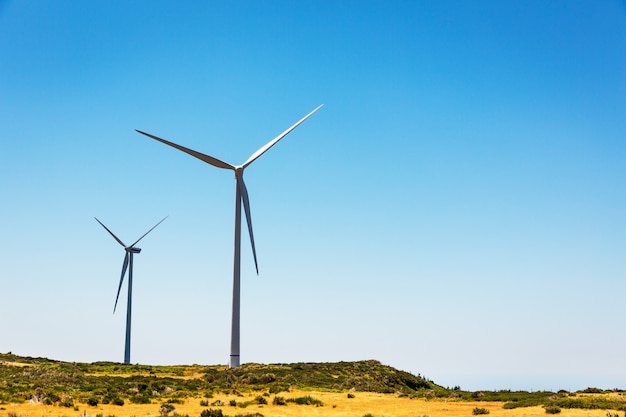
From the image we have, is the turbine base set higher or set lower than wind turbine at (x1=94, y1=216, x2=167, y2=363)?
lower

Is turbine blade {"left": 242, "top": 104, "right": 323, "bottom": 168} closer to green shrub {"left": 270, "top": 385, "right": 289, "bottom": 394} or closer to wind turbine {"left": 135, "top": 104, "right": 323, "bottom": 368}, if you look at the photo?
wind turbine {"left": 135, "top": 104, "right": 323, "bottom": 368}

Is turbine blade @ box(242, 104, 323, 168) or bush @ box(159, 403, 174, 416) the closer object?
bush @ box(159, 403, 174, 416)

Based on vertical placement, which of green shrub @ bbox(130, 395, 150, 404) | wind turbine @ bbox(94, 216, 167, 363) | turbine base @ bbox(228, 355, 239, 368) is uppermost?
wind turbine @ bbox(94, 216, 167, 363)

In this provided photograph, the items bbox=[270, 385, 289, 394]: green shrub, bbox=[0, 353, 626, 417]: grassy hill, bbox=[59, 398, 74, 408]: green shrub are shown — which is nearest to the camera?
bbox=[59, 398, 74, 408]: green shrub

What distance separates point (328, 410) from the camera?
45781 millimetres

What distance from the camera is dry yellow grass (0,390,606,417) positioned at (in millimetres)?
41062

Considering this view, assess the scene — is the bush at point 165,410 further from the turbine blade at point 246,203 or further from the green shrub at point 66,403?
the turbine blade at point 246,203

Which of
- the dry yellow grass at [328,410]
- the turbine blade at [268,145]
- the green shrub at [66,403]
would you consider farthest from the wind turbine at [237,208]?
the green shrub at [66,403]

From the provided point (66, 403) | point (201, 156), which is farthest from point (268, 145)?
point (66, 403)

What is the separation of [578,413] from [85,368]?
70.1 m

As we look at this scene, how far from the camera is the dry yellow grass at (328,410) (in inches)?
1617

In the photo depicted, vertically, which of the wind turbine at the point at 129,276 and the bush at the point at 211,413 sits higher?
the wind turbine at the point at 129,276

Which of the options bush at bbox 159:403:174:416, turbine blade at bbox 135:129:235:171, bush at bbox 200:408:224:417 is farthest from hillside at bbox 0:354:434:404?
turbine blade at bbox 135:129:235:171

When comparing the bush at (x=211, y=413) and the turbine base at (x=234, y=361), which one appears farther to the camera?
the turbine base at (x=234, y=361)
